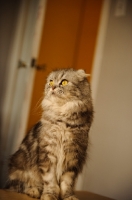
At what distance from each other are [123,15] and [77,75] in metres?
0.98

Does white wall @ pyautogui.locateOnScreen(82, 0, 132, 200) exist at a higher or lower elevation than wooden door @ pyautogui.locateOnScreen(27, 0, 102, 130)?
lower

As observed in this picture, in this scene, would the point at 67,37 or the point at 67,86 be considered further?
the point at 67,37

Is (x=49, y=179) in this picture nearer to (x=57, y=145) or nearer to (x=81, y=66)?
(x=57, y=145)

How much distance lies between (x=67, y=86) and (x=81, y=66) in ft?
5.37

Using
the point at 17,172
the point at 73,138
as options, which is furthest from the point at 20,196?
the point at 73,138

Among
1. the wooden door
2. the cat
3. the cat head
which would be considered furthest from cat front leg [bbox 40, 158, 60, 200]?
the wooden door

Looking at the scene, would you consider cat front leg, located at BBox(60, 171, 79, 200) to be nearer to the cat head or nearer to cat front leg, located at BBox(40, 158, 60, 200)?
cat front leg, located at BBox(40, 158, 60, 200)

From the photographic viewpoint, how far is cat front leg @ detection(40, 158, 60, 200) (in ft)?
3.91

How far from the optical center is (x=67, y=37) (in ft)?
9.42

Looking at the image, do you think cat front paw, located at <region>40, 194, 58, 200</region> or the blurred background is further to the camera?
the blurred background

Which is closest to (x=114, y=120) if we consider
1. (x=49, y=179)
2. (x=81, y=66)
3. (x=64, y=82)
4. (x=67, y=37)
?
(x=64, y=82)

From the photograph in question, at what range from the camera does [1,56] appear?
7.63 ft

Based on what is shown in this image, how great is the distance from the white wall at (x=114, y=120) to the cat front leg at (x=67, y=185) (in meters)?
0.67

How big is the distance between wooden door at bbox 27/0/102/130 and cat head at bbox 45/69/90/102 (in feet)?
3.46
